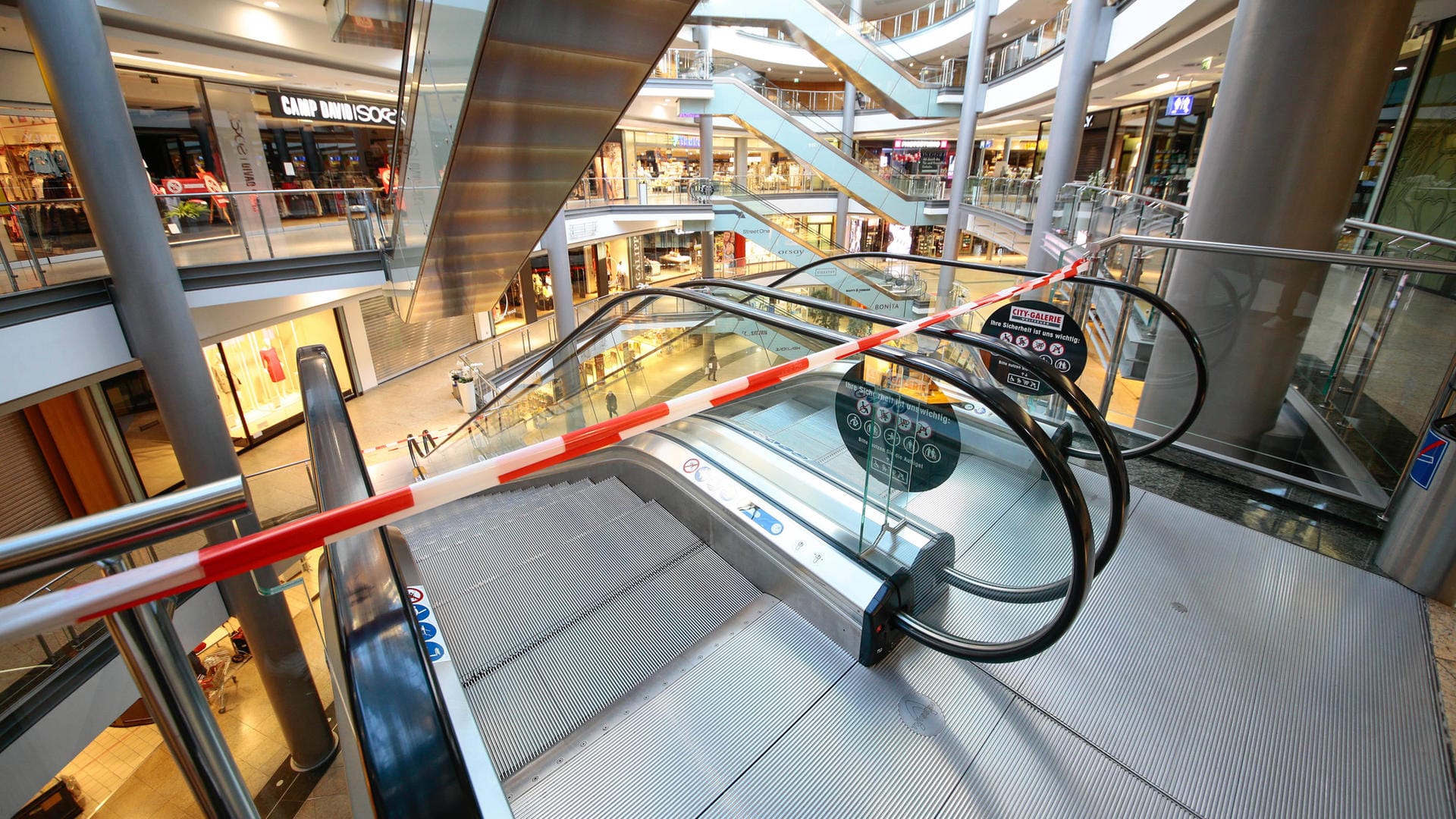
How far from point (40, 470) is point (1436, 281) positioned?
13.9m

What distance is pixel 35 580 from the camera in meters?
0.73

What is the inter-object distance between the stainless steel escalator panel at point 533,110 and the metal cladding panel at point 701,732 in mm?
3814

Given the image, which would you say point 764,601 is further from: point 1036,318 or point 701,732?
point 1036,318

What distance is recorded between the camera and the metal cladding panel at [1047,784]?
1520 millimetres

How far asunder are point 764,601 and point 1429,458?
2491mm

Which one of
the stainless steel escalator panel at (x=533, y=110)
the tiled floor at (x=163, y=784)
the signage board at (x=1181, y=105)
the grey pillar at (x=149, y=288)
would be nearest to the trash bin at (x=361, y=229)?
the stainless steel escalator panel at (x=533, y=110)

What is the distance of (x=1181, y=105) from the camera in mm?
12344

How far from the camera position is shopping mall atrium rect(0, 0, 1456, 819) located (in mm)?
1456

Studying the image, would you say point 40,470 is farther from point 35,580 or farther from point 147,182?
point 35,580

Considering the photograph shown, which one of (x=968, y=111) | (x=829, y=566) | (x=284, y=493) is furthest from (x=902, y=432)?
(x=968, y=111)

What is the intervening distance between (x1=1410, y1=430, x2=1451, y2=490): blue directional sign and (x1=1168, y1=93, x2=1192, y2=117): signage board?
13.7 meters

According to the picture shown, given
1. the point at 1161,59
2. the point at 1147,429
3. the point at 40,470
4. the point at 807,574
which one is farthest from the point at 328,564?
the point at 1161,59

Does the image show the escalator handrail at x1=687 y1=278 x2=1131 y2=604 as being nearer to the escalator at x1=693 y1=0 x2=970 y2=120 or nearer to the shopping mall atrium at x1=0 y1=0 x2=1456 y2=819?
the shopping mall atrium at x1=0 y1=0 x2=1456 y2=819

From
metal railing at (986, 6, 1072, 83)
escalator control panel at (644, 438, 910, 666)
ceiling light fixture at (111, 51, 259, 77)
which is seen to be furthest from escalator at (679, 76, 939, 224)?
escalator control panel at (644, 438, 910, 666)
